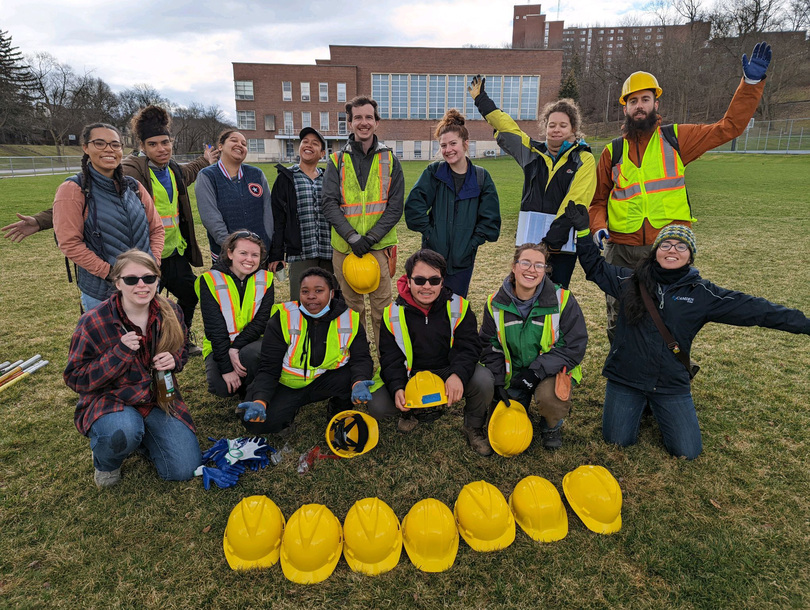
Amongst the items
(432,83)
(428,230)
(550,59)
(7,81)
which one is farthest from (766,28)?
(7,81)

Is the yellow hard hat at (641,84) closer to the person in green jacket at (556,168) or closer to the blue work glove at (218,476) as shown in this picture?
the person in green jacket at (556,168)

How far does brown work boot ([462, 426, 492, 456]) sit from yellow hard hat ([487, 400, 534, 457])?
0.10 meters

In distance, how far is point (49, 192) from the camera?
2128 cm

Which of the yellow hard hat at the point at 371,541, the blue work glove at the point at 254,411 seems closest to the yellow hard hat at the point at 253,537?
the yellow hard hat at the point at 371,541

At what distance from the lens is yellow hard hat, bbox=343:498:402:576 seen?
261 cm

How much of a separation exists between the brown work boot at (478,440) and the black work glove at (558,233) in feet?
5.57

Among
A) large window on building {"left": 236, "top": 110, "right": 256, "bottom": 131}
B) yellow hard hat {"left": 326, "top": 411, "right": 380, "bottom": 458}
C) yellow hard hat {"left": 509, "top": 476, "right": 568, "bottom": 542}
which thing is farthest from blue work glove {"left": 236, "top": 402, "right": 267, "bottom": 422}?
large window on building {"left": 236, "top": 110, "right": 256, "bottom": 131}

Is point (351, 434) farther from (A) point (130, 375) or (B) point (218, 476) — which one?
(A) point (130, 375)

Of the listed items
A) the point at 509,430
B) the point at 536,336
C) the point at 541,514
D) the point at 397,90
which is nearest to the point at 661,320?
the point at 536,336

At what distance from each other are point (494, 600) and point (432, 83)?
63.8 meters

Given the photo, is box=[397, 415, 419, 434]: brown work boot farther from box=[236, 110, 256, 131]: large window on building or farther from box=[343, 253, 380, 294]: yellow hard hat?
box=[236, 110, 256, 131]: large window on building

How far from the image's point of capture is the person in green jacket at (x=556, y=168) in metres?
3.98

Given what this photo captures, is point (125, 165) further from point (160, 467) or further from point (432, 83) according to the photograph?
point (432, 83)

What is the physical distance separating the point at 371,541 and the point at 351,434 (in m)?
0.98
